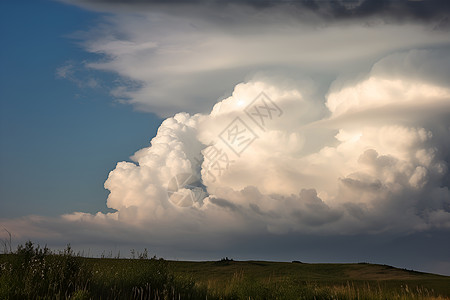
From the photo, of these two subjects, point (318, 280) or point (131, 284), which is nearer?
point (131, 284)

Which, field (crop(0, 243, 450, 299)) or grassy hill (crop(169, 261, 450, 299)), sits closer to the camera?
field (crop(0, 243, 450, 299))

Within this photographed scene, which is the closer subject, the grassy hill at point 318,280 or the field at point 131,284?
the field at point 131,284

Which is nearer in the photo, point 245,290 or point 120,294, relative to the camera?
point 120,294

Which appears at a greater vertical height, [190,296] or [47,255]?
[47,255]

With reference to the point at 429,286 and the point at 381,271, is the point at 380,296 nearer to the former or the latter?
the point at 429,286

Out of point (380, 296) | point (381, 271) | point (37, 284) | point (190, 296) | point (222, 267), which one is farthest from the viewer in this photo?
point (222, 267)

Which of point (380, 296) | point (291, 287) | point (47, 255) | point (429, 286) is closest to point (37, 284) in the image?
point (47, 255)

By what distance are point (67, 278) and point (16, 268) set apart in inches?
93.5

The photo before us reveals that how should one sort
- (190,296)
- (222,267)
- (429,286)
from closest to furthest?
(190,296) < (429,286) < (222,267)

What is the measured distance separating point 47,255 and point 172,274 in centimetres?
552

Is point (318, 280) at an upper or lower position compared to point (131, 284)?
upper

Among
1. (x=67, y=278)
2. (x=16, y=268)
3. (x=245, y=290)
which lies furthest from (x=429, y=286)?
(x=16, y=268)

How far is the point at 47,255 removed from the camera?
1866cm

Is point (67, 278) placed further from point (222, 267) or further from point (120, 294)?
point (222, 267)
